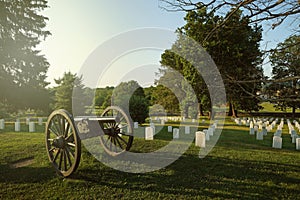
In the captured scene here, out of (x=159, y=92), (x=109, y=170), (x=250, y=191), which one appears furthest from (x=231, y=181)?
(x=159, y=92)

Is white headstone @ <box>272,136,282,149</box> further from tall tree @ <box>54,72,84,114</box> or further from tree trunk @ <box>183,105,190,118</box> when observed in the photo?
tall tree @ <box>54,72,84,114</box>

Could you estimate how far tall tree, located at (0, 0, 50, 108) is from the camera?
1428cm

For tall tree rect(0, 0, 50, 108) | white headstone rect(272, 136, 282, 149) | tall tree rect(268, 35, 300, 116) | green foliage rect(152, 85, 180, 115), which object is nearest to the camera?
tall tree rect(268, 35, 300, 116)

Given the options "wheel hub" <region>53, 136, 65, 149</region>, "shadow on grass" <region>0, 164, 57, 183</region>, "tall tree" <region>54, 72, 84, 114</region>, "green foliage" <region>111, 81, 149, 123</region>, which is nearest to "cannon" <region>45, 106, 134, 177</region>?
"wheel hub" <region>53, 136, 65, 149</region>

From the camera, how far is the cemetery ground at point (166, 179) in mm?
3760

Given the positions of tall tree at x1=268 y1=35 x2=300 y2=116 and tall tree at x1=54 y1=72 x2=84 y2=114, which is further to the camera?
tall tree at x1=54 y1=72 x2=84 y2=114

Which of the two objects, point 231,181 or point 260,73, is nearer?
point 260,73

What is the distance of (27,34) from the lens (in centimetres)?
1656

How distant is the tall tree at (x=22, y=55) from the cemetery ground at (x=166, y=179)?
9.83m

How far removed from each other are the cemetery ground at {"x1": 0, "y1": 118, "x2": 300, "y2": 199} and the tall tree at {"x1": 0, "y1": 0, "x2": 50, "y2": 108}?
32.3 feet

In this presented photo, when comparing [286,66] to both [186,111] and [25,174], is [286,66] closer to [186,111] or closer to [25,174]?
[25,174]

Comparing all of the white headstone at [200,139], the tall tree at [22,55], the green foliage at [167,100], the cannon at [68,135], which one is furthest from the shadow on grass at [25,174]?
the green foliage at [167,100]

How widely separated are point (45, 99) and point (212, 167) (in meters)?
15.0

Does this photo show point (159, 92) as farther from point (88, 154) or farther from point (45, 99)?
point (88, 154)
